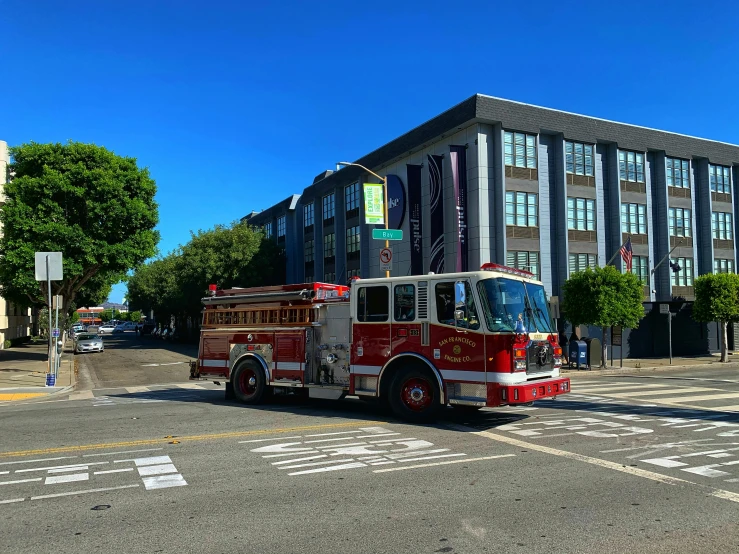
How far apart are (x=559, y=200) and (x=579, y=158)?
9.45ft

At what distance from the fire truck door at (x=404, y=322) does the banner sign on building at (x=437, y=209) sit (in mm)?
20670

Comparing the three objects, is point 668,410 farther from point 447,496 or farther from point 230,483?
point 230,483

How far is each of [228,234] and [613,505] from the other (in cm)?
4390

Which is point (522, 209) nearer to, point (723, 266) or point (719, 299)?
point (719, 299)

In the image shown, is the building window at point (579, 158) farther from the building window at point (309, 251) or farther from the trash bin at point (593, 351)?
the building window at point (309, 251)

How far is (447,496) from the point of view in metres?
5.89

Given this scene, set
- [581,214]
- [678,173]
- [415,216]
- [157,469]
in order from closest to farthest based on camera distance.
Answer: [157,469] < [581,214] < [415,216] < [678,173]

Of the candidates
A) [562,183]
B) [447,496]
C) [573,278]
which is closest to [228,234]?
[562,183]

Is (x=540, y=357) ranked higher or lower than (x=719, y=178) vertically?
lower

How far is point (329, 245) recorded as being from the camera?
4506 centimetres

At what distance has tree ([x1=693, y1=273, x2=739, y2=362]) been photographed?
2720cm

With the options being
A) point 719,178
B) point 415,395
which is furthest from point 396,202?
point 415,395

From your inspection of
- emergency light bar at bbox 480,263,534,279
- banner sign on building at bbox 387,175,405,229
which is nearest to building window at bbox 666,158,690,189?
banner sign on building at bbox 387,175,405,229

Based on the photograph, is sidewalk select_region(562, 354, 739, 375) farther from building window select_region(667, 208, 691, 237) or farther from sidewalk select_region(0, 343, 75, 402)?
sidewalk select_region(0, 343, 75, 402)
